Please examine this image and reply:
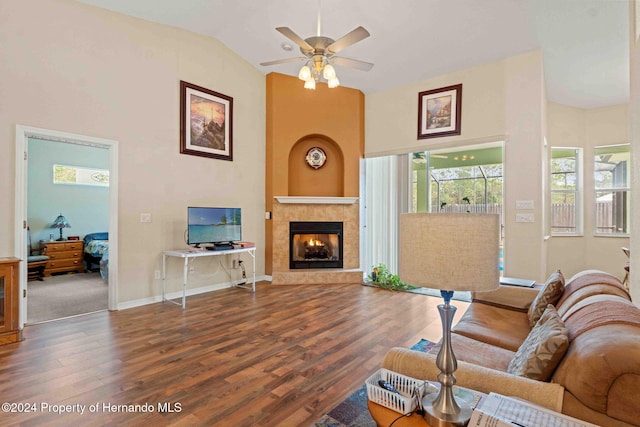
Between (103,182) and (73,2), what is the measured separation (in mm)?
4556

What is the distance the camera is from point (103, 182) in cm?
726

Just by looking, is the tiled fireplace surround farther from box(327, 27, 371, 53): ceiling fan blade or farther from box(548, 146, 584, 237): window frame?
box(548, 146, 584, 237): window frame

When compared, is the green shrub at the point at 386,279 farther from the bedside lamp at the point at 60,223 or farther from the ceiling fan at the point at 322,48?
the bedside lamp at the point at 60,223

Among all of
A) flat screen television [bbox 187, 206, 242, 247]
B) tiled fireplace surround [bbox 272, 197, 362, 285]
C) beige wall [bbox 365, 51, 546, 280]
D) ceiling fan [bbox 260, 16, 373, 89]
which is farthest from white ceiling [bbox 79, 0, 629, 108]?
flat screen television [bbox 187, 206, 242, 247]

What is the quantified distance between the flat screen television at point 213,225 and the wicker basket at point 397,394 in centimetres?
357

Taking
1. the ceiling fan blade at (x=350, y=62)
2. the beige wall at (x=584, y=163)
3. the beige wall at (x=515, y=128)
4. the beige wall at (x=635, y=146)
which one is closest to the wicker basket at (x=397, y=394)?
the beige wall at (x=635, y=146)

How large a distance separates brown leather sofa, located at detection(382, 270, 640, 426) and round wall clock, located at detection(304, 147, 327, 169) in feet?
14.7

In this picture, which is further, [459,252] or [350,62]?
[350,62]

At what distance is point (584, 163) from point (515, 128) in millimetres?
2415

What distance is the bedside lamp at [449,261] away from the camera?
3.60 ft


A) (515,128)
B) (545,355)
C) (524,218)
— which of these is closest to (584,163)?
(515,128)

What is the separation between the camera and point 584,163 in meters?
5.75

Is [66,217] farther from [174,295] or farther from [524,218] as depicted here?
[524,218]

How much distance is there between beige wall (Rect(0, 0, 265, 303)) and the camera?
330 cm
